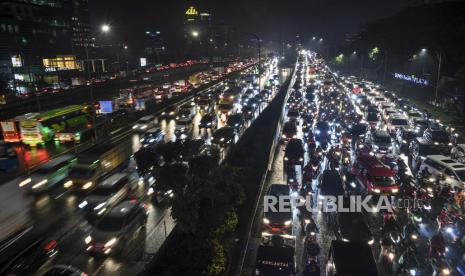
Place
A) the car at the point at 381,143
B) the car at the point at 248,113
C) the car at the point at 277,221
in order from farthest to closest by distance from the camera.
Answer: the car at the point at 248,113 < the car at the point at 381,143 < the car at the point at 277,221

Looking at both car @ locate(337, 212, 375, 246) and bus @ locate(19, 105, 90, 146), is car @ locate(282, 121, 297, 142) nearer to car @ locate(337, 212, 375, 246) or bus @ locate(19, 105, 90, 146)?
car @ locate(337, 212, 375, 246)

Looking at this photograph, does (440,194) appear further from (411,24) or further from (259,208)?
(411,24)

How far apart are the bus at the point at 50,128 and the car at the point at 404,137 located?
27168 millimetres

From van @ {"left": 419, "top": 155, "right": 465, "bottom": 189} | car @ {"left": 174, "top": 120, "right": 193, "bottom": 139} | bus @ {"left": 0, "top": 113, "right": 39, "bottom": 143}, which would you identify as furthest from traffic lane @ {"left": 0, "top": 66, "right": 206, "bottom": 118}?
van @ {"left": 419, "top": 155, "right": 465, "bottom": 189}

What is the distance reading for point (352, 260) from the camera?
1027 centimetres

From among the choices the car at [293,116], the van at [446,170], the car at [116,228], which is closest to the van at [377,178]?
the van at [446,170]

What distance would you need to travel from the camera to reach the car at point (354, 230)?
12859 millimetres

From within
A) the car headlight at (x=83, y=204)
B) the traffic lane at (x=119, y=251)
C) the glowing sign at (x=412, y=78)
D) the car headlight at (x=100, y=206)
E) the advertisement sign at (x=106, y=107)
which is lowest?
the traffic lane at (x=119, y=251)

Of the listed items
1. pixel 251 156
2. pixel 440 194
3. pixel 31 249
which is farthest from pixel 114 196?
pixel 440 194

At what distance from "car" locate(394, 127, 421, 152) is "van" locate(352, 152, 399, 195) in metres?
8.12

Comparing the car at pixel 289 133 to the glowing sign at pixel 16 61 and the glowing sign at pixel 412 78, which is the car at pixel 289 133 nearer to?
the glowing sign at pixel 412 78

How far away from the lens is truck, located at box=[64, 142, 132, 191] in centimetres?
1950

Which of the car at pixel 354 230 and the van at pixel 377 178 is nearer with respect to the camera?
the car at pixel 354 230

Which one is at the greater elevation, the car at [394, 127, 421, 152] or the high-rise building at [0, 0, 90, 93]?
the high-rise building at [0, 0, 90, 93]
